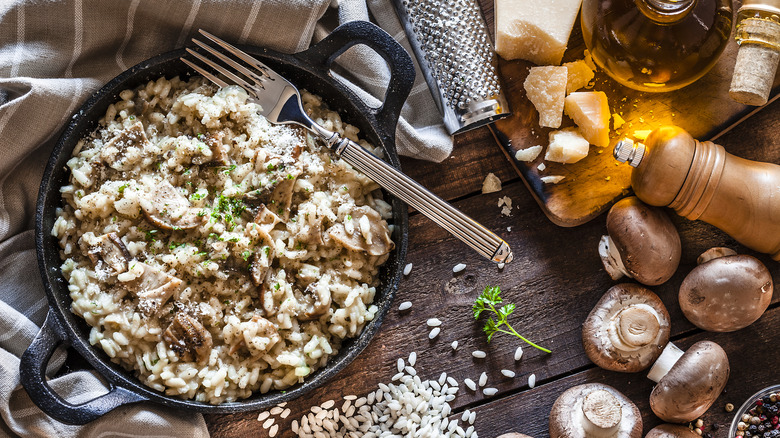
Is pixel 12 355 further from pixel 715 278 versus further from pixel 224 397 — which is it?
pixel 715 278

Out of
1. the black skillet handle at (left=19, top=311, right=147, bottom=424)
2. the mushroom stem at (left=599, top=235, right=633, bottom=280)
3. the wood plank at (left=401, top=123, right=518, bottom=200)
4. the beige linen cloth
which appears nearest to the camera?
the black skillet handle at (left=19, top=311, right=147, bottom=424)

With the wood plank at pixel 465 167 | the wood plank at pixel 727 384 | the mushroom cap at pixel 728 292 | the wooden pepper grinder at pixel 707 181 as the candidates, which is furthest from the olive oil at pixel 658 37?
the wood plank at pixel 727 384

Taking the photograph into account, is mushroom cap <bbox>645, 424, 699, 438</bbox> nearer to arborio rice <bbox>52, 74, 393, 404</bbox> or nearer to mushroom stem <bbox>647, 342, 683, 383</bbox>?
mushroom stem <bbox>647, 342, 683, 383</bbox>

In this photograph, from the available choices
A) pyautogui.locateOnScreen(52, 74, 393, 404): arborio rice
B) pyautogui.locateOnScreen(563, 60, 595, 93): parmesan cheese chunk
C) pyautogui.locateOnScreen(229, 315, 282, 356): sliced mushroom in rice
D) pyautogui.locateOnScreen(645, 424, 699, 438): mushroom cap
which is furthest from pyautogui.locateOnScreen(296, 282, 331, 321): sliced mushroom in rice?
pyautogui.locateOnScreen(645, 424, 699, 438): mushroom cap

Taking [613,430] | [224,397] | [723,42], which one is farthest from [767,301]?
[224,397]

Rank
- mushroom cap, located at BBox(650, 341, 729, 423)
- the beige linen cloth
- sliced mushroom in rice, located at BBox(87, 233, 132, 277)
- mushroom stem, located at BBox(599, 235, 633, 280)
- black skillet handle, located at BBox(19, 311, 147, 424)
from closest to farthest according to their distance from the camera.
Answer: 1. black skillet handle, located at BBox(19, 311, 147, 424)
2. sliced mushroom in rice, located at BBox(87, 233, 132, 277)
3. the beige linen cloth
4. mushroom cap, located at BBox(650, 341, 729, 423)
5. mushroom stem, located at BBox(599, 235, 633, 280)

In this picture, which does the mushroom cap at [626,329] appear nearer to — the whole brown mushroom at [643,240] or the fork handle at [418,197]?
the whole brown mushroom at [643,240]
